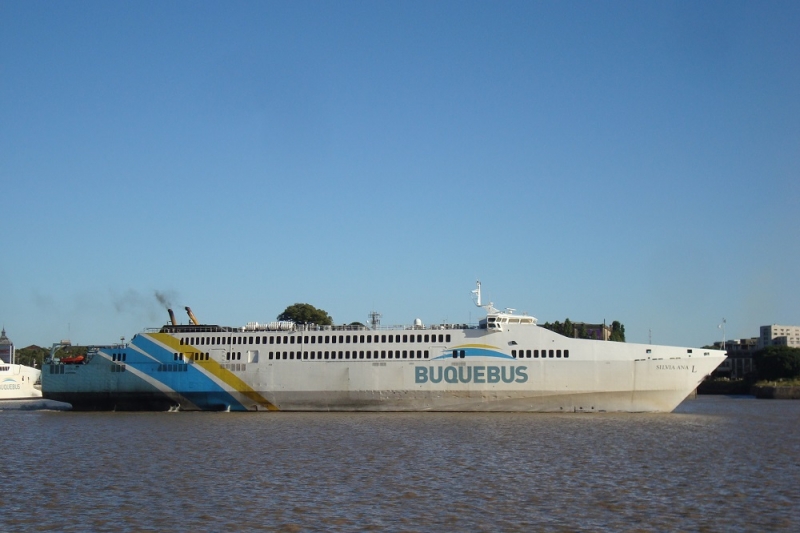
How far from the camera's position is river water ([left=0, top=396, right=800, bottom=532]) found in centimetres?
1777

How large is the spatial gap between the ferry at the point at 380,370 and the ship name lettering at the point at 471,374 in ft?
0.20

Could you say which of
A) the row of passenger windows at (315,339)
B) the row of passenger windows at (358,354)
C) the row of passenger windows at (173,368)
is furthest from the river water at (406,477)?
the row of passenger windows at (173,368)

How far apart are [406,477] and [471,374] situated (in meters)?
24.9

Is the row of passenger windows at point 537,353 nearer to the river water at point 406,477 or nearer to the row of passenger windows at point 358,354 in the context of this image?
the row of passenger windows at point 358,354

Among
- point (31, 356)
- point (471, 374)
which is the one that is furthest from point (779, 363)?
point (31, 356)

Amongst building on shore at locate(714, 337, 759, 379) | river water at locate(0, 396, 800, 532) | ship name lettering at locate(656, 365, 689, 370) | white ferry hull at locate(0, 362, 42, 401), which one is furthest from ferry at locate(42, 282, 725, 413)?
building on shore at locate(714, 337, 759, 379)

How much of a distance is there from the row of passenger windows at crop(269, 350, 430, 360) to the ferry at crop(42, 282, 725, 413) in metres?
0.06

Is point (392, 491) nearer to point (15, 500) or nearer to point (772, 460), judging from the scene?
point (15, 500)

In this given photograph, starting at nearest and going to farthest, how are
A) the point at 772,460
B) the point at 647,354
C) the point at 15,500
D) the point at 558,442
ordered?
the point at 15,500 < the point at 772,460 < the point at 558,442 < the point at 647,354

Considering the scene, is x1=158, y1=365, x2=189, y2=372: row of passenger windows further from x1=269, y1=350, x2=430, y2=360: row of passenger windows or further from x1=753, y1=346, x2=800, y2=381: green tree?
x1=753, y1=346, x2=800, y2=381: green tree

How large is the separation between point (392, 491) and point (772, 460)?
47.8 ft

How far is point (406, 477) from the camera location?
23375mm

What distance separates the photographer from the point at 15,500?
20062 millimetres

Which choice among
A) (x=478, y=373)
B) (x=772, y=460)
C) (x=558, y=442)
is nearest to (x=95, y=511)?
(x=558, y=442)
